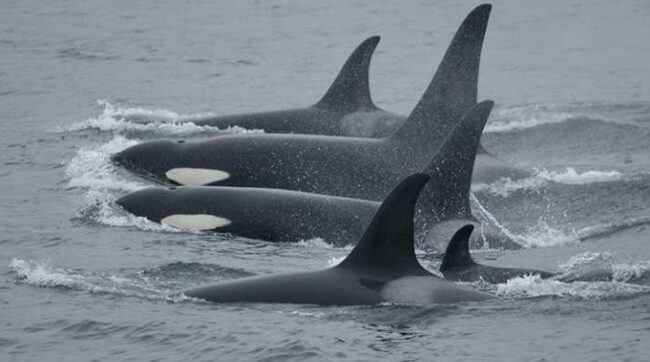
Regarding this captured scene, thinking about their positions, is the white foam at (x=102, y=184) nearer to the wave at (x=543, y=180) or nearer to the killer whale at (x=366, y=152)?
the killer whale at (x=366, y=152)

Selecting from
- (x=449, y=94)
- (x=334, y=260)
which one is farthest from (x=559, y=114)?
(x=334, y=260)

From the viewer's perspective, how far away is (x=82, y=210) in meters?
17.9

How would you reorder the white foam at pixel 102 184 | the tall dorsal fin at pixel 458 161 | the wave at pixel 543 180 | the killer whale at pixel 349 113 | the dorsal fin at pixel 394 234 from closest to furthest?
the dorsal fin at pixel 394 234 < the tall dorsal fin at pixel 458 161 < the white foam at pixel 102 184 < the wave at pixel 543 180 < the killer whale at pixel 349 113

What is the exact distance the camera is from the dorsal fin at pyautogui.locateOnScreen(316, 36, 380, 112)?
69.3 feet

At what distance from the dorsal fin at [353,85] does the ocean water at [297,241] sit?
5.97 ft

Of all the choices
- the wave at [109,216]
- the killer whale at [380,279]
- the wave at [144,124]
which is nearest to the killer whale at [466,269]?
the killer whale at [380,279]

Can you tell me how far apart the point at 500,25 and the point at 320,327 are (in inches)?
1230

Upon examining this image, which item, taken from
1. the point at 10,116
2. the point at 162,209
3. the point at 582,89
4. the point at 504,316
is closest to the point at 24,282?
the point at 162,209

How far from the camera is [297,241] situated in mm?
16188

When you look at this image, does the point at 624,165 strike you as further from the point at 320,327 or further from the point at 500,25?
the point at 500,25

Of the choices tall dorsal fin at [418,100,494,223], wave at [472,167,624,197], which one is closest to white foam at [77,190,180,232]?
tall dorsal fin at [418,100,494,223]

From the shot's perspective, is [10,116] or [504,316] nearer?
[504,316]

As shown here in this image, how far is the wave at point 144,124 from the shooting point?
2360 centimetres

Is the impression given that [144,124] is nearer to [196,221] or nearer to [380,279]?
[196,221]
